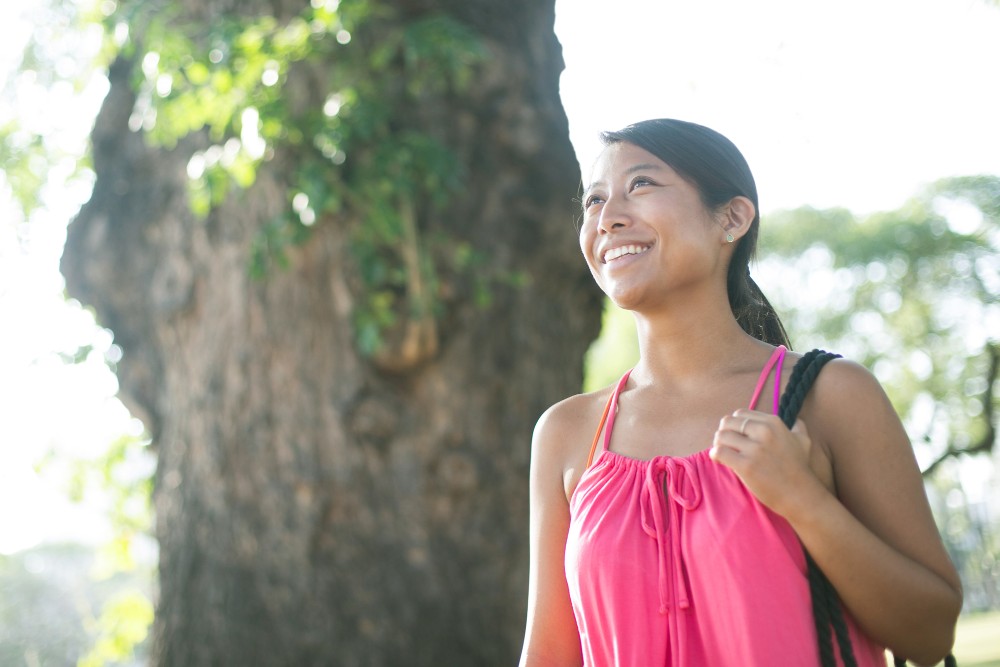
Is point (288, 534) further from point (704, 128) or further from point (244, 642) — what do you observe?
point (704, 128)

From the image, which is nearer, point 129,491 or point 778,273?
point 129,491

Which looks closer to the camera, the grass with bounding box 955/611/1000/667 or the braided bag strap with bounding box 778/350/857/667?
the braided bag strap with bounding box 778/350/857/667

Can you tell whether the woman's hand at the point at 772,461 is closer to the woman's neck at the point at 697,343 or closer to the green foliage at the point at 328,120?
the woman's neck at the point at 697,343

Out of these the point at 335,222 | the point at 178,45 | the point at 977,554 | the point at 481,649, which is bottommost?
the point at 977,554

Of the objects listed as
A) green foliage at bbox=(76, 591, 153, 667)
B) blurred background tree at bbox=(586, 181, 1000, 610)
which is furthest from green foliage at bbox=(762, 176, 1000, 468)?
green foliage at bbox=(76, 591, 153, 667)

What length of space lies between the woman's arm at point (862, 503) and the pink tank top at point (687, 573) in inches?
2.8

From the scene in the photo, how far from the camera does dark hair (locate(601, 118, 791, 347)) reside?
6.75 feet

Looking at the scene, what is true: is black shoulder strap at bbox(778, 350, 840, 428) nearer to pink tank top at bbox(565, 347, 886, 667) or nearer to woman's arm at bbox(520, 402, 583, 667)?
pink tank top at bbox(565, 347, 886, 667)

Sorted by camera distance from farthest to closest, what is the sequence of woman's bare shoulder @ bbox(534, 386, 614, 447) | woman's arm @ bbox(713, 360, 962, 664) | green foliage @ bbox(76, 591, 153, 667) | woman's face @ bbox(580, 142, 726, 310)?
1. green foliage @ bbox(76, 591, 153, 667)
2. woman's bare shoulder @ bbox(534, 386, 614, 447)
3. woman's face @ bbox(580, 142, 726, 310)
4. woman's arm @ bbox(713, 360, 962, 664)

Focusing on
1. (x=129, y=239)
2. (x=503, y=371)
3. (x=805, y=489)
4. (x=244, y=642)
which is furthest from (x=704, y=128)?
(x=129, y=239)

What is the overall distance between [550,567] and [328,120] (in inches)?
117

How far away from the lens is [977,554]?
24.9 meters

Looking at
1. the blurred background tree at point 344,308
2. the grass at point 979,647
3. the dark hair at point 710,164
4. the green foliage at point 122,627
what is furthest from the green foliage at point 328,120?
the grass at point 979,647

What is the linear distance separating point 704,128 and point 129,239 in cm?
447
